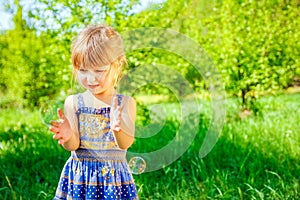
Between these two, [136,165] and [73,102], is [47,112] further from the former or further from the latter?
[136,165]

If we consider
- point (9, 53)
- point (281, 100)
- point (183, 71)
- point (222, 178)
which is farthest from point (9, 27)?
point (222, 178)

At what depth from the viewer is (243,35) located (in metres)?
4.89

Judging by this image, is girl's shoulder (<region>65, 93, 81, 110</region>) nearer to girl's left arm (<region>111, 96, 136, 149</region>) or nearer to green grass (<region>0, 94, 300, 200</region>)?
girl's left arm (<region>111, 96, 136, 149</region>)

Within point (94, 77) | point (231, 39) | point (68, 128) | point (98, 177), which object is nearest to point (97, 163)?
point (98, 177)

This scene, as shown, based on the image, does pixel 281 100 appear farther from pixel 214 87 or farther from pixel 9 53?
pixel 9 53

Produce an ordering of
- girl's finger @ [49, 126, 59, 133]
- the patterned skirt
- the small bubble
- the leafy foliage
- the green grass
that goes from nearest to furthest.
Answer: girl's finger @ [49, 126, 59, 133] < the patterned skirt < the small bubble < the green grass < the leafy foliage

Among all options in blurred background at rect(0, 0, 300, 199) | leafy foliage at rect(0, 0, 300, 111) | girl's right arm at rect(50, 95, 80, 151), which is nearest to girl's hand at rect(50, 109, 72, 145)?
girl's right arm at rect(50, 95, 80, 151)

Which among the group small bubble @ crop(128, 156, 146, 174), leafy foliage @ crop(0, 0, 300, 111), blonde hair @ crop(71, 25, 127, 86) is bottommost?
small bubble @ crop(128, 156, 146, 174)

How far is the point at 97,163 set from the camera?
1.69 metres

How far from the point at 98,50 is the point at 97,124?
27 cm

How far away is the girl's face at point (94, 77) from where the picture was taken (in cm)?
158

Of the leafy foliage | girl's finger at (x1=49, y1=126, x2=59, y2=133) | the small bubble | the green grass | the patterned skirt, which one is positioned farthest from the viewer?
the leafy foliage

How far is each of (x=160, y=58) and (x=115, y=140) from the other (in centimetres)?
245

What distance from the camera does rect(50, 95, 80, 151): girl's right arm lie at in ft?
5.06
